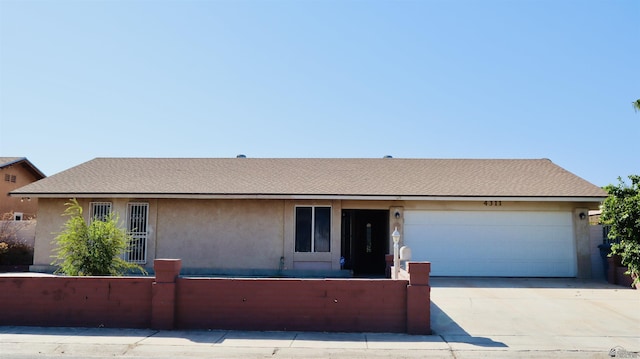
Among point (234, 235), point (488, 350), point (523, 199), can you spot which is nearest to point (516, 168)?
point (523, 199)

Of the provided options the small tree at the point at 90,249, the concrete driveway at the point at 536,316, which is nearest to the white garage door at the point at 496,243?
the concrete driveway at the point at 536,316

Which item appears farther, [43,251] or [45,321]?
[43,251]

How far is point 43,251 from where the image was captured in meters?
17.6

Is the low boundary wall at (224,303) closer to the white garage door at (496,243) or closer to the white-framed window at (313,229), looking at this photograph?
the white-framed window at (313,229)

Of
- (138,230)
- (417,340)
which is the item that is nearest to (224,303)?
(417,340)

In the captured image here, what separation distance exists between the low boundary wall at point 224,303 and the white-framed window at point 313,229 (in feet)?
25.5

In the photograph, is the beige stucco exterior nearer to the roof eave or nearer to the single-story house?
the single-story house

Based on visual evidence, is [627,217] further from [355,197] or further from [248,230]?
[248,230]

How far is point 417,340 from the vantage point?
8797 mm

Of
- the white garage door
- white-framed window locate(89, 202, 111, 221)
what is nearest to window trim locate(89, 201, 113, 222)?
white-framed window locate(89, 202, 111, 221)

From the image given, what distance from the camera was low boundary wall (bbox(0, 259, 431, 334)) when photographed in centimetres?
934

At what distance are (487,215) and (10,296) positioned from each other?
46.2 ft

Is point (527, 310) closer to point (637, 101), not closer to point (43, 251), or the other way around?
point (637, 101)

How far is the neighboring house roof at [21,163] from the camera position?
2935cm
